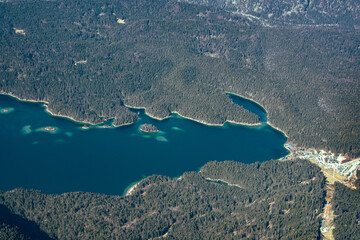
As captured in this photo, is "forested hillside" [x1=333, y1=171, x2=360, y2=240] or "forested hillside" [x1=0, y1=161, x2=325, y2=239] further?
"forested hillside" [x1=333, y1=171, x2=360, y2=240]

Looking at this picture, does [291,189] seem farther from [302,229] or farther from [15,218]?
[15,218]

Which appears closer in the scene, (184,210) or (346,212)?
(184,210)

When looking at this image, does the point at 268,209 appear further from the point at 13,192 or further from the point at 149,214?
the point at 13,192

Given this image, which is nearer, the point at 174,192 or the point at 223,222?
the point at 223,222

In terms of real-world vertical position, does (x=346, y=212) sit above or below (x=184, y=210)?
above

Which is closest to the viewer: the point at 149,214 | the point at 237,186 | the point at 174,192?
the point at 149,214

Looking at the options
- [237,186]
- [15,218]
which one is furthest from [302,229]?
[15,218]

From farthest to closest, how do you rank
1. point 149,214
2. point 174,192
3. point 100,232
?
point 174,192 < point 149,214 < point 100,232
